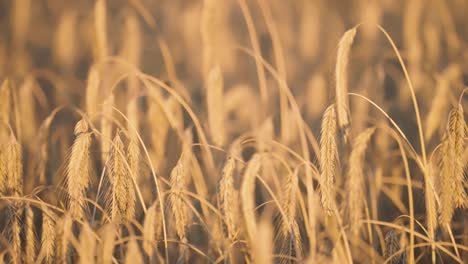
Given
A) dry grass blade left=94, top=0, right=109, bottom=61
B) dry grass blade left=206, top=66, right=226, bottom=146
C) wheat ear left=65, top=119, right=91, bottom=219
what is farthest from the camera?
dry grass blade left=94, top=0, right=109, bottom=61

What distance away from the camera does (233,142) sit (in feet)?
8.04

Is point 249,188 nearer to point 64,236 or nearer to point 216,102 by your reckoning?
point 64,236

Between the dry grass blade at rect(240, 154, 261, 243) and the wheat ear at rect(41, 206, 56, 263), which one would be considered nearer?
the dry grass blade at rect(240, 154, 261, 243)

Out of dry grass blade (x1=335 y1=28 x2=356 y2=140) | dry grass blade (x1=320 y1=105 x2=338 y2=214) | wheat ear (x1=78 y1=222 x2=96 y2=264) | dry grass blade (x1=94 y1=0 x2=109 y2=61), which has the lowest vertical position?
wheat ear (x1=78 y1=222 x2=96 y2=264)

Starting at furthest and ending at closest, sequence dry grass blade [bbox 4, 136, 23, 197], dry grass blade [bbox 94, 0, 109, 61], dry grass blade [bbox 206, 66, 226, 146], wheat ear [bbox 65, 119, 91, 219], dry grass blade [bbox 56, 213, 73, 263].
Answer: dry grass blade [bbox 94, 0, 109, 61], dry grass blade [bbox 206, 66, 226, 146], dry grass blade [bbox 4, 136, 23, 197], wheat ear [bbox 65, 119, 91, 219], dry grass blade [bbox 56, 213, 73, 263]

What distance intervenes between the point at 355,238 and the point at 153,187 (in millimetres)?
1228

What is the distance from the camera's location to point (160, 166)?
269cm

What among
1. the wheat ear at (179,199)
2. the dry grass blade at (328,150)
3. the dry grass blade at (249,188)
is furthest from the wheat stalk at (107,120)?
the dry grass blade at (328,150)

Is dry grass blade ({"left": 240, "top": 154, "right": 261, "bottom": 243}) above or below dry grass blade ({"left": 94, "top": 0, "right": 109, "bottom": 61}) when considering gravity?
below

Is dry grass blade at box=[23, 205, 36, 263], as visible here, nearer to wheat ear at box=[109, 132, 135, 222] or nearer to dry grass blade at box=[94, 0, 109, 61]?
wheat ear at box=[109, 132, 135, 222]

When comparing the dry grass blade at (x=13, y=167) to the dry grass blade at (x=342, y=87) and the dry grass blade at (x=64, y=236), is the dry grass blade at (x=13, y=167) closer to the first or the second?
the dry grass blade at (x=64, y=236)

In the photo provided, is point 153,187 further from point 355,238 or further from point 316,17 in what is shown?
point 316,17

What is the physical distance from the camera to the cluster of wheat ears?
5.93 ft

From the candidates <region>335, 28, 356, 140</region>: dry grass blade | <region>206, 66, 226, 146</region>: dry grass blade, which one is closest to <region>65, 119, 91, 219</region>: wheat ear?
<region>206, 66, 226, 146</region>: dry grass blade
